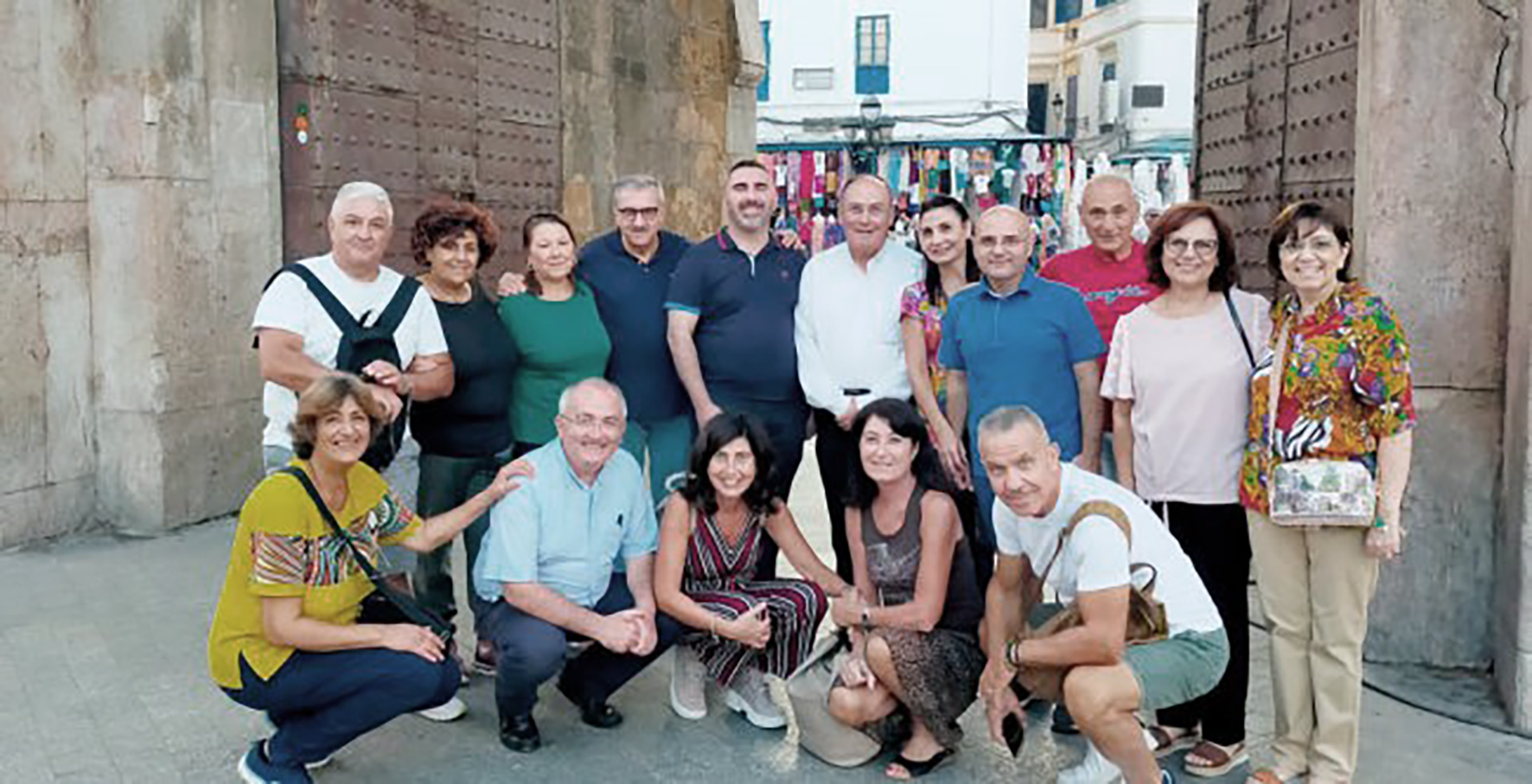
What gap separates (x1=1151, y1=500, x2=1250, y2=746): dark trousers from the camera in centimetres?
399

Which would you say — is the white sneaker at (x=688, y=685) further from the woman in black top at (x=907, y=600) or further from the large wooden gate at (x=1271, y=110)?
the large wooden gate at (x=1271, y=110)

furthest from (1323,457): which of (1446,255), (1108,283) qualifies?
(1446,255)

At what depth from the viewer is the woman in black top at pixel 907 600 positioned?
3938 mm

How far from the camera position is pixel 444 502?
185 inches

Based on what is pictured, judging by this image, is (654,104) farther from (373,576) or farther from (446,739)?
(373,576)

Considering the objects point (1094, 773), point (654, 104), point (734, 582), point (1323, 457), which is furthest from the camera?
point (654, 104)

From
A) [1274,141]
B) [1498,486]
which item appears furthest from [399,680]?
[1274,141]

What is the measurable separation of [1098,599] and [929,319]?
144 cm

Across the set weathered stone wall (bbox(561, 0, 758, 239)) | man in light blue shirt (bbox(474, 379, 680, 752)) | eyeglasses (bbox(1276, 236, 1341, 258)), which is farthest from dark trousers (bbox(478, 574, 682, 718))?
weathered stone wall (bbox(561, 0, 758, 239))

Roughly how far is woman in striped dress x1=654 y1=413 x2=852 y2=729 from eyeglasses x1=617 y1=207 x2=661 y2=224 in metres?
1.03

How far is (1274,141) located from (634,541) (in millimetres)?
3507

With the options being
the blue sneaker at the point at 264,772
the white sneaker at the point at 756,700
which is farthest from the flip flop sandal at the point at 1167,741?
the blue sneaker at the point at 264,772

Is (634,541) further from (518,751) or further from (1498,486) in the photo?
(1498,486)

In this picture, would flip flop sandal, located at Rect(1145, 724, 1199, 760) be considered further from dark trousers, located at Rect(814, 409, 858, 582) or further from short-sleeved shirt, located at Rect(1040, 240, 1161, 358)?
short-sleeved shirt, located at Rect(1040, 240, 1161, 358)
